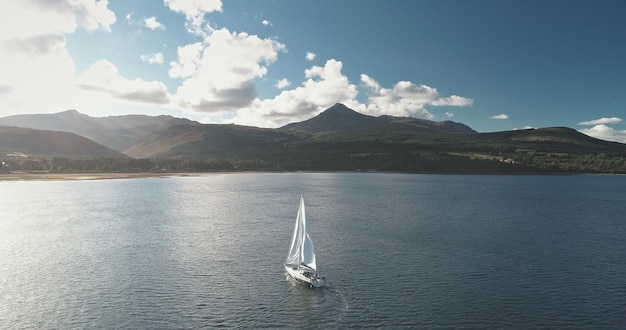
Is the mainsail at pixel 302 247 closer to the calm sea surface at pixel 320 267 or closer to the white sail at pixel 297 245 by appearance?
the white sail at pixel 297 245

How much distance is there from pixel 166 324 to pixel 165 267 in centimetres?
2414

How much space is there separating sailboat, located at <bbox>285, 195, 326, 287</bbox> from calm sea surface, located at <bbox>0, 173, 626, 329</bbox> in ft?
4.88

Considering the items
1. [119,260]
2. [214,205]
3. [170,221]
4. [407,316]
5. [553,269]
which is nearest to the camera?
[407,316]

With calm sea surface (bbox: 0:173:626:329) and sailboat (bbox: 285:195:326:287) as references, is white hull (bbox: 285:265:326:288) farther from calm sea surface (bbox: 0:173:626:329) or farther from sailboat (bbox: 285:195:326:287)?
calm sea surface (bbox: 0:173:626:329)

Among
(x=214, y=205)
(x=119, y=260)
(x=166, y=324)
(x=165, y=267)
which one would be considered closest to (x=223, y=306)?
(x=166, y=324)

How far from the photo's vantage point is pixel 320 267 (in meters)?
70.9

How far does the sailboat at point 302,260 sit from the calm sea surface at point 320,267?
149 cm

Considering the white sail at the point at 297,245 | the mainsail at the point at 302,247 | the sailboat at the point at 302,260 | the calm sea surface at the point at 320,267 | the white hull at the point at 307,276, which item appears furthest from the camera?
the white sail at the point at 297,245

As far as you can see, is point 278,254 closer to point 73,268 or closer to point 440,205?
point 73,268

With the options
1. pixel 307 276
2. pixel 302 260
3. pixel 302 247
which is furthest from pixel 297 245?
pixel 307 276

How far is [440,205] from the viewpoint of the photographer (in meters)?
152

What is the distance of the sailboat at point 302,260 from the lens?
60550 mm

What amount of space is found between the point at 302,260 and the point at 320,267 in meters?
8.21

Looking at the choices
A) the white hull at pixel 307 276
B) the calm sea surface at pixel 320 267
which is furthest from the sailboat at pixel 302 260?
the calm sea surface at pixel 320 267
